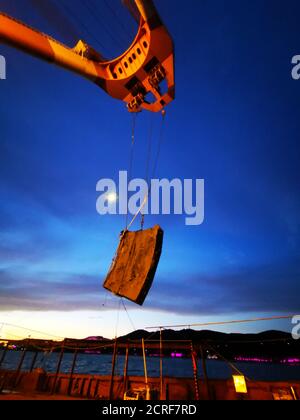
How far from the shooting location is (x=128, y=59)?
657 centimetres

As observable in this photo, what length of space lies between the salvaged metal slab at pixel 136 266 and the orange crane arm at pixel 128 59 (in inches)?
172

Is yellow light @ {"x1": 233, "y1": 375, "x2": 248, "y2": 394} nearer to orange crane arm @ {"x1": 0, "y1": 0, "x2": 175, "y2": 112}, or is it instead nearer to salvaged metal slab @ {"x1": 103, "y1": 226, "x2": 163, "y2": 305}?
salvaged metal slab @ {"x1": 103, "y1": 226, "x2": 163, "y2": 305}

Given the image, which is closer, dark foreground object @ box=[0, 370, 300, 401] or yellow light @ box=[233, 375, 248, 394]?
yellow light @ box=[233, 375, 248, 394]

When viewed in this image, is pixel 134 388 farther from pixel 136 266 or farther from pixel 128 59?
pixel 128 59

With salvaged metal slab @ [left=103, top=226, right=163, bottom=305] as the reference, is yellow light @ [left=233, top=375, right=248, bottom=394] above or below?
below

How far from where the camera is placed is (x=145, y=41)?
6.02 metres

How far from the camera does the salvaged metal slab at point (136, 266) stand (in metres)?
4.06

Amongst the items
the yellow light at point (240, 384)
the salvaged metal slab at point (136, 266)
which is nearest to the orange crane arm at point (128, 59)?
the salvaged metal slab at point (136, 266)

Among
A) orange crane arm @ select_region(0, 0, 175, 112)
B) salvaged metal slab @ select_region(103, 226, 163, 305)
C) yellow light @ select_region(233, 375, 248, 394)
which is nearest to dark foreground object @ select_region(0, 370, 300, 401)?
yellow light @ select_region(233, 375, 248, 394)

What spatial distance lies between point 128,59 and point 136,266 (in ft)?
18.0

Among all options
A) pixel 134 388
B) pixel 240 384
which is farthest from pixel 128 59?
pixel 134 388

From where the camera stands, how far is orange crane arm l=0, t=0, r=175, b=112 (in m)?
5.81

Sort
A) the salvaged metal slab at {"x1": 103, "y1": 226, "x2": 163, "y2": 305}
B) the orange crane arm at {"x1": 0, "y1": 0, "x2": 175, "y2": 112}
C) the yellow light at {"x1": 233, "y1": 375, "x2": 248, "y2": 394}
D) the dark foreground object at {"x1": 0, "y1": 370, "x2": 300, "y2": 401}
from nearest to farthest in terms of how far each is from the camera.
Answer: the salvaged metal slab at {"x1": 103, "y1": 226, "x2": 163, "y2": 305}, the orange crane arm at {"x1": 0, "y1": 0, "x2": 175, "y2": 112}, the yellow light at {"x1": 233, "y1": 375, "x2": 248, "y2": 394}, the dark foreground object at {"x1": 0, "y1": 370, "x2": 300, "y2": 401}

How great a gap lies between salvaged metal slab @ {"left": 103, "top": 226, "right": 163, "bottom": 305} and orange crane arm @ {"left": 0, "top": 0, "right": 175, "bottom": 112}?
4362 millimetres
